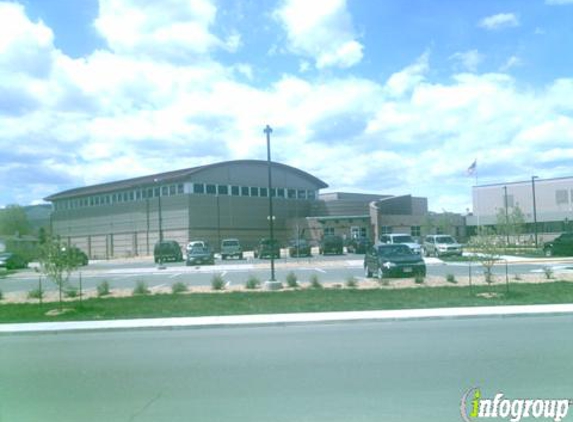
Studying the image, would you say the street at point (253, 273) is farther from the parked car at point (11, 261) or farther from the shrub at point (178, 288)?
the parked car at point (11, 261)

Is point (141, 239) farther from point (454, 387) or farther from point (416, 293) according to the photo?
point (454, 387)

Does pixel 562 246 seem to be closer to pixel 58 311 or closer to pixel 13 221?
pixel 58 311

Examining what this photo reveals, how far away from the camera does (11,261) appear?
48062 millimetres

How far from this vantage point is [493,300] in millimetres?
17141

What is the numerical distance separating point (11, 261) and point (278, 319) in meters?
39.9

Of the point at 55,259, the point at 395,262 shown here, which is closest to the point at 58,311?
the point at 55,259

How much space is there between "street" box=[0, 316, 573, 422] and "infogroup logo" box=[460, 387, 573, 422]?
178 millimetres

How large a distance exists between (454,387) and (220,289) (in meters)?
14.9

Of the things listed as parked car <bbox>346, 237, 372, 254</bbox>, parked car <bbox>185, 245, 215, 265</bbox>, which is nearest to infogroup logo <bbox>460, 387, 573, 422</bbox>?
parked car <bbox>185, 245, 215, 265</bbox>

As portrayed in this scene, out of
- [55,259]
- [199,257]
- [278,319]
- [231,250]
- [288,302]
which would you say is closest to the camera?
[278,319]

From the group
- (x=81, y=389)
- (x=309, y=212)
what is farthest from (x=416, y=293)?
(x=309, y=212)

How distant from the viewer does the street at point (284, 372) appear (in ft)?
22.8

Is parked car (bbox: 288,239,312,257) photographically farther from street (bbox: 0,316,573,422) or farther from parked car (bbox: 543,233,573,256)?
street (bbox: 0,316,573,422)

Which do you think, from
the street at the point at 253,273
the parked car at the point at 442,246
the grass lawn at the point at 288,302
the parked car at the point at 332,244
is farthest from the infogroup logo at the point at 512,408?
the parked car at the point at 332,244
